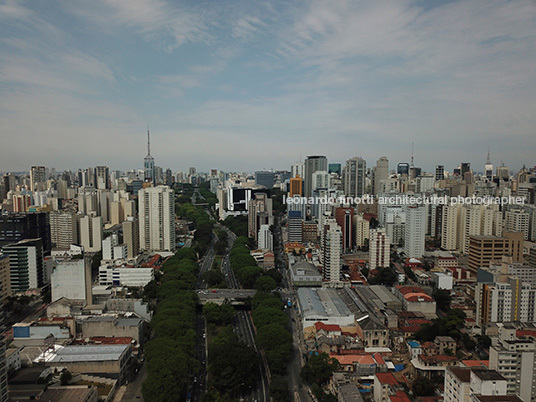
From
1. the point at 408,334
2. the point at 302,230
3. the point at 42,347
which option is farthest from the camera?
the point at 302,230

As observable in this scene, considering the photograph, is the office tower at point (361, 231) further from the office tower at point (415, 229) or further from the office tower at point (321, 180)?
the office tower at point (321, 180)

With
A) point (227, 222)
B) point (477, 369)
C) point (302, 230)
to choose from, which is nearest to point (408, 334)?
point (477, 369)

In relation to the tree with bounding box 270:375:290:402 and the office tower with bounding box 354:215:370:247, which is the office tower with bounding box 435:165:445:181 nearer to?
the office tower with bounding box 354:215:370:247

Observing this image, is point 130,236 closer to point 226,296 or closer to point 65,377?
point 226,296

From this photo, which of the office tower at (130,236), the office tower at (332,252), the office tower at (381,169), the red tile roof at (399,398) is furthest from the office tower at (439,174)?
the red tile roof at (399,398)

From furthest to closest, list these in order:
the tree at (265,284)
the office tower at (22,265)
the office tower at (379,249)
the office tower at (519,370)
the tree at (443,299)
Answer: the office tower at (379,249)
the office tower at (22,265)
the tree at (265,284)
the tree at (443,299)
the office tower at (519,370)

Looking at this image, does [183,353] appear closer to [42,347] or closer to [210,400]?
[210,400]

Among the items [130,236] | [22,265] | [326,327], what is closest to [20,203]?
[130,236]
